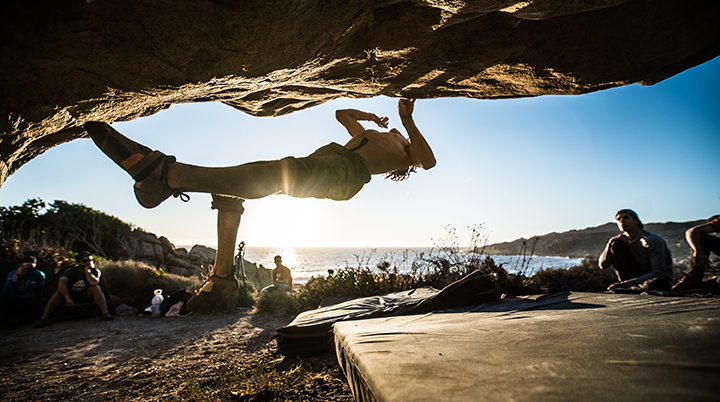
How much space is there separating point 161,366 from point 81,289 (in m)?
5.12

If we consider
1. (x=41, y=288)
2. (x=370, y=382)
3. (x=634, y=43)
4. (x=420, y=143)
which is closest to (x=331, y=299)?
(x=420, y=143)

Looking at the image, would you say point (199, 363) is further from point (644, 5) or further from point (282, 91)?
point (644, 5)

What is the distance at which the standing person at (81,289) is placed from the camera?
19.6ft

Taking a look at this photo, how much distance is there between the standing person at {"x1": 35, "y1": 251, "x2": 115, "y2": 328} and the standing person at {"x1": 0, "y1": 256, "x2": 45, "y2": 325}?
0.38 m

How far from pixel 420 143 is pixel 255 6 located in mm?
1844

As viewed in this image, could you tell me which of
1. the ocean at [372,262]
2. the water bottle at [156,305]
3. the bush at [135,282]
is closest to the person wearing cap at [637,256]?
the ocean at [372,262]

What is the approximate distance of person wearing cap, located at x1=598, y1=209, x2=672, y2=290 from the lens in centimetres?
420

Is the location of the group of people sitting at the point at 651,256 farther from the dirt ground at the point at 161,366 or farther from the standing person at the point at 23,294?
the standing person at the point at 23,294

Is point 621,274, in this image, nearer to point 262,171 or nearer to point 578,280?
point 578,280

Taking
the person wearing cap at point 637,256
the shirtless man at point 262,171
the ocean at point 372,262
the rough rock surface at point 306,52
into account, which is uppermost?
the rough rock surface at point 306,52

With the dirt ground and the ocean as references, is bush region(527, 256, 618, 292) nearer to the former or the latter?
the ocean

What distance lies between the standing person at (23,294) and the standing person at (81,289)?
0.38 m

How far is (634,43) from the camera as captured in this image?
2.74 meters

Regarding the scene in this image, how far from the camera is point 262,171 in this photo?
77.7 inches
